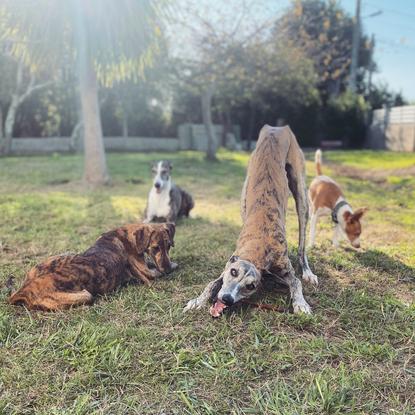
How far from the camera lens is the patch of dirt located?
11.1 m

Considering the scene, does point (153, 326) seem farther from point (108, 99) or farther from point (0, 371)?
point (108, 99)

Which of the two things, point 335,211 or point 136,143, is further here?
point 136,143

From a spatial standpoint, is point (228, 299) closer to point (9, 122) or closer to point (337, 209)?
point (337, 209)

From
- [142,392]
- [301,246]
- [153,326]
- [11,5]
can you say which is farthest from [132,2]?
[142,392]

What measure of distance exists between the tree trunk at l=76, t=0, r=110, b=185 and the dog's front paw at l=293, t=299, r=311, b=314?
7229 mm

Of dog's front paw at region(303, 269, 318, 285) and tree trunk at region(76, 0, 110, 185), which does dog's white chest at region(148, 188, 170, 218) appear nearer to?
dog's front paw at region(303, 269, 318, 285)

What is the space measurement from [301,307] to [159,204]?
11.3ft

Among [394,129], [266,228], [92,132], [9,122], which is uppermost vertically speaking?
[9,122]

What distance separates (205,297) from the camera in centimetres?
316

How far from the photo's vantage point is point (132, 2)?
333 inches

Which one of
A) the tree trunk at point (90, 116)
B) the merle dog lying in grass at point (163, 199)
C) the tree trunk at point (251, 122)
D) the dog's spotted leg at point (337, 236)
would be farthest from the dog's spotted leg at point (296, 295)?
the tree trunk at point (251, 122)

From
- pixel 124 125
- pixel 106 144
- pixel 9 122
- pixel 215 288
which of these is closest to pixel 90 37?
pixel 215 288

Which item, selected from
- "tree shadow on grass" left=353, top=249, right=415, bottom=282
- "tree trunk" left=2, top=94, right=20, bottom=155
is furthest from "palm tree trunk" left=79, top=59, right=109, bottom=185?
"tree trunk" left=2, top=94, right=20, bottom=155

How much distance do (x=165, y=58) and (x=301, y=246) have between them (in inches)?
499
